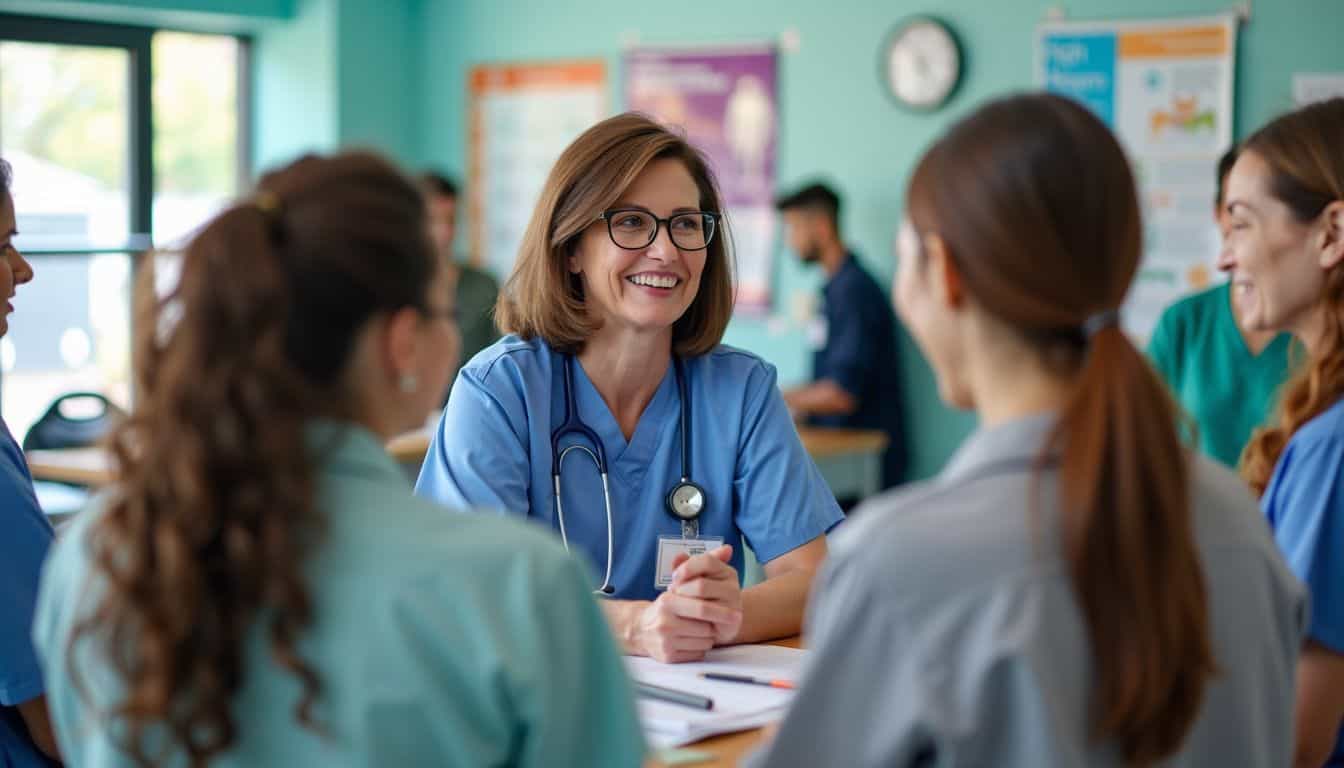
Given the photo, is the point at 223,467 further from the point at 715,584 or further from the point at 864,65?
the point at 864,65

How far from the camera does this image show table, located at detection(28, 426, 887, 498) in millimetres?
4160

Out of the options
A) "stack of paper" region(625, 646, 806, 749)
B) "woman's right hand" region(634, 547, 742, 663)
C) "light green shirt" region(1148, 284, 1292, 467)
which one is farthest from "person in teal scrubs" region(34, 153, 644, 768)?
"light green shirt" region(1148, 284, 1292, 467)

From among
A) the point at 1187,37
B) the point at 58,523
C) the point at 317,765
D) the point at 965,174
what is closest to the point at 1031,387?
the point at 965,174

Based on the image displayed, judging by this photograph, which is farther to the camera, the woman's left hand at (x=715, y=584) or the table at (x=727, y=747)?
the woman's left hand at (x=715, y=584)

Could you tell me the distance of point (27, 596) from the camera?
5.35 ft

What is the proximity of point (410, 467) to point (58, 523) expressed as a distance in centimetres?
103

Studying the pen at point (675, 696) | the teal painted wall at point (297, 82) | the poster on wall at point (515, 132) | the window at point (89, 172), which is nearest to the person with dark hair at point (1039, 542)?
the pen at point (675, 696)

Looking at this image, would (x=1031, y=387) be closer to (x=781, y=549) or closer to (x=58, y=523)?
(x=781, y=549)

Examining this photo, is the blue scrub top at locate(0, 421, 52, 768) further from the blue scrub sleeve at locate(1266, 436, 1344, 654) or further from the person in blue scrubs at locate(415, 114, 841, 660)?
the blue scrub sleeve at locate(1266, 436, 1344, 654)

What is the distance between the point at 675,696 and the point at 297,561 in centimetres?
72

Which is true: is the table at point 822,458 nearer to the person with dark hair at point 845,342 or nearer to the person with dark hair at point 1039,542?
the person with dark hair at point 845,342

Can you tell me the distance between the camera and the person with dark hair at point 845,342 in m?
5.13

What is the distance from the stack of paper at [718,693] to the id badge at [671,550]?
7.6 inches

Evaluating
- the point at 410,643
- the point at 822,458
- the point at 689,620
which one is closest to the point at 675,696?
the point at 689,620
